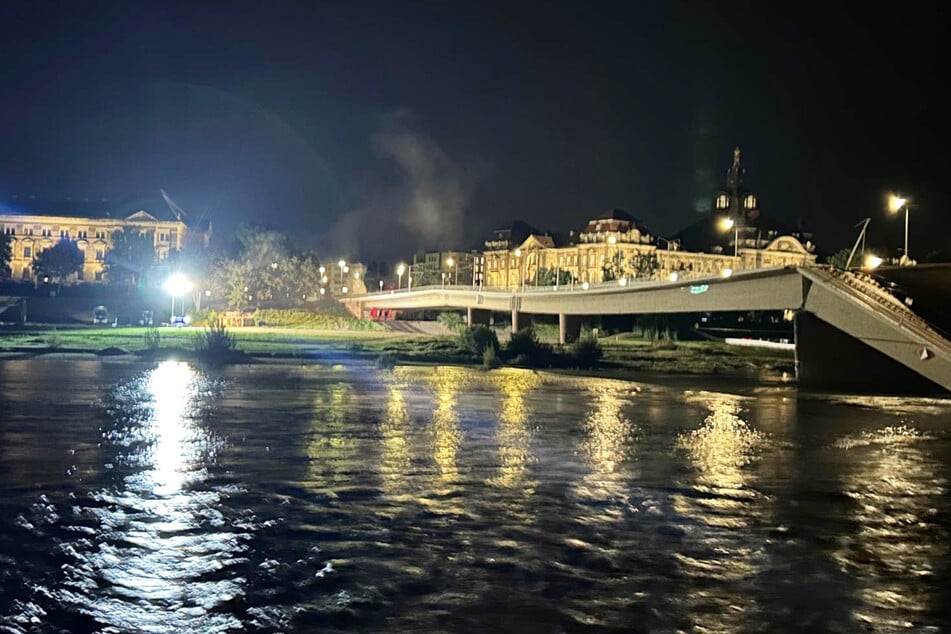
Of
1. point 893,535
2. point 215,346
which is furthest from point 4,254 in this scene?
point 893,535

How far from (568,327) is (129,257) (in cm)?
9393

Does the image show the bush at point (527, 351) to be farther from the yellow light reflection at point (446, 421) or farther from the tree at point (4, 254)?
the tree at point (4, 254)

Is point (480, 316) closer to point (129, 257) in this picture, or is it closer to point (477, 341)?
point (477, 341)

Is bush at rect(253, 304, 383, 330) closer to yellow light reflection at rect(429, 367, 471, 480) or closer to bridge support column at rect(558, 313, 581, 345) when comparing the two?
bridge support column at rect(558, 313, 581, 345)

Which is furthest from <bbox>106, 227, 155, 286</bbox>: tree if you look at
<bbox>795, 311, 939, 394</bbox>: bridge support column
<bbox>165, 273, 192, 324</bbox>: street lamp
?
<bbox>795, 311, 939, 394</bbox>: bridge support column

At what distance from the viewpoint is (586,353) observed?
73188mm

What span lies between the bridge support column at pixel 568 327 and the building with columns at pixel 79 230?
332 ft

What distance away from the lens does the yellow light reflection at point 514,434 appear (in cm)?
2222

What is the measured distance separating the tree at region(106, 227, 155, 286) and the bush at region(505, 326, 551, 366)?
102934mm

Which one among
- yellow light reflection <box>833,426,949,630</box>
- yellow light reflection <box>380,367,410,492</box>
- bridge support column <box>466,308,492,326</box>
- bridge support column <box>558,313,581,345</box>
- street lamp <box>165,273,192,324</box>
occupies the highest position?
street lamp <box>165,273,192,324</box>

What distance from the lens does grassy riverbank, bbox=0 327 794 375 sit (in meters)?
72.4

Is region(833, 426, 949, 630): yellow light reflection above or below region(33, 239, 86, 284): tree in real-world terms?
below

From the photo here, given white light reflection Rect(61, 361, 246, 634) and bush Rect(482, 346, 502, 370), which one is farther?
bush Rect(482, 346, 502, 370)

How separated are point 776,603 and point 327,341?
80.7 metres
